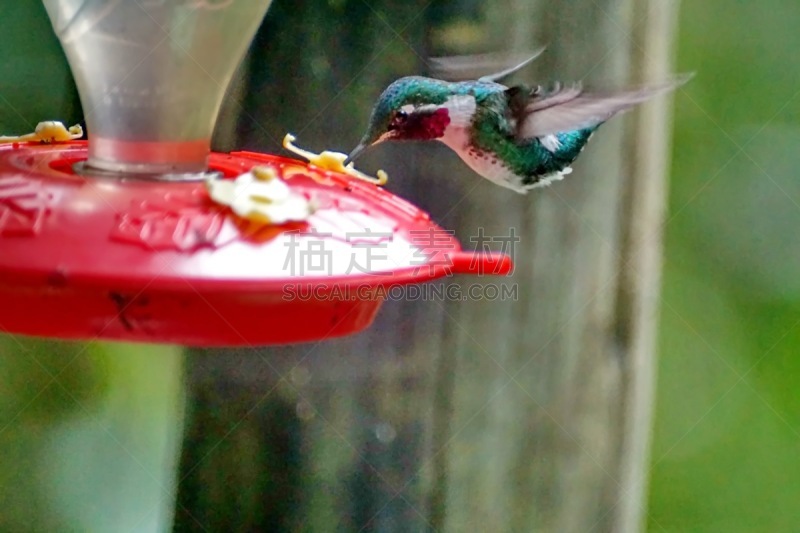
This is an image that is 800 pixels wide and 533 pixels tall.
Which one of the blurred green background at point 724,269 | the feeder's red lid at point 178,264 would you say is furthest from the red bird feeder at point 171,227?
the blurred green background at point 724,269

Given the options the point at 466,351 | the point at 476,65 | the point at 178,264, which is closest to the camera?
the point at 178,264

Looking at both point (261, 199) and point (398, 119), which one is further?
point (398, 119)

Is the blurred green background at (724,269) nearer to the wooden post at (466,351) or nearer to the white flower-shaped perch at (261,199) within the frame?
the wooden post at (466,351)

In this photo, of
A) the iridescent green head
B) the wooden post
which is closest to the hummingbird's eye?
the iridescent green head

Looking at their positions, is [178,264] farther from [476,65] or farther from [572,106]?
[476,65]

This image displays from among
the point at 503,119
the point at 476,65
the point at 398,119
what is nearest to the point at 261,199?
the point at 398,119

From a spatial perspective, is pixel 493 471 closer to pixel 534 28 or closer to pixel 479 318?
pixel 479 318

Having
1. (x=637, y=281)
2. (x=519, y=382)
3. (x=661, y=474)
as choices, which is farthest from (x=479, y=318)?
(x=661, y=474)
